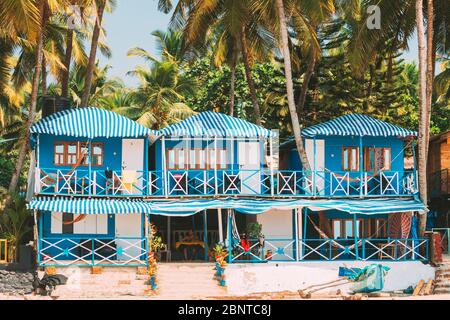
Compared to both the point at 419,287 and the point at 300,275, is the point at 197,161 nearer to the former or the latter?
the point at 300,275

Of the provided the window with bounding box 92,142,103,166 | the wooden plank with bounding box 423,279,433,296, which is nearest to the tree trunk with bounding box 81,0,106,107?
the window with bounding box 92,142,103,166

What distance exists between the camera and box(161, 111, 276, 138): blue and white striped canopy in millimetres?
39875

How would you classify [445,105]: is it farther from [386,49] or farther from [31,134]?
[31,134]

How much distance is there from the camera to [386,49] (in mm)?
48406

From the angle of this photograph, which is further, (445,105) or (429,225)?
(445,105)

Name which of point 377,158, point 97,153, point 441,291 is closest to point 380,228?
point 377,158

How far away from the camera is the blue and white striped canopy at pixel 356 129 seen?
4075 cm

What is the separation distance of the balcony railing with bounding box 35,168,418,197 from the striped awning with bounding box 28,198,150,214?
56cm

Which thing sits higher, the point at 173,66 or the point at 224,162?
the point at 173,66

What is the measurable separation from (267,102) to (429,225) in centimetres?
939

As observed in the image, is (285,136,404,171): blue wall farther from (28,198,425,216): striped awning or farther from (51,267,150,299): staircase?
(51,267,150,299): staircase
